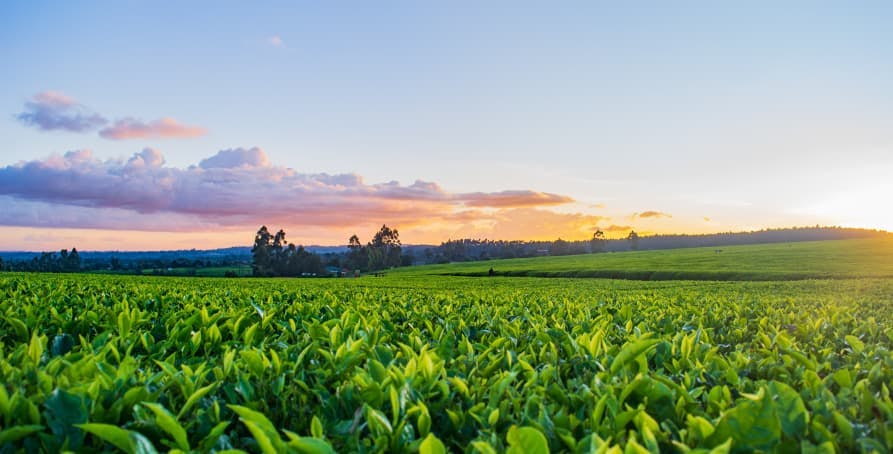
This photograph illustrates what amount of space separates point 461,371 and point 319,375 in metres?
0.74

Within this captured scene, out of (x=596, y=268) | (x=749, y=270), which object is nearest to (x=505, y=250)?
(x=596, y=268)

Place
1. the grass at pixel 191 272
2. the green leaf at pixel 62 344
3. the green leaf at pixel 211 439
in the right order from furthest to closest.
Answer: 1. the grass at pixel 191 272
2. the green leaf at pixel 62 344
3. the green leaf at pixel 211 439

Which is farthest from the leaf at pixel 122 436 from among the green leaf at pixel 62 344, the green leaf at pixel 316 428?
the green leaf at pixel 62 344

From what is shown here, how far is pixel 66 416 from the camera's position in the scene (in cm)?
186

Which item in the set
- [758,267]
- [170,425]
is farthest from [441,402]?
[758,267]

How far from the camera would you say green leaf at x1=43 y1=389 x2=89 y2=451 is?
1834mm

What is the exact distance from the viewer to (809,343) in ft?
14.0

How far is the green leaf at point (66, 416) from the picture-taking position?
1.83 metres

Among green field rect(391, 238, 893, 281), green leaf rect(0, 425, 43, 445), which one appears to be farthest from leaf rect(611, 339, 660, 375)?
green field rect(391, 238, 893, 281)

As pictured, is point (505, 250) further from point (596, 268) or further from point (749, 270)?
point (749, 270)

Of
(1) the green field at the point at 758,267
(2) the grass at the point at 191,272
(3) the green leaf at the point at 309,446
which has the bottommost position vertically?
(2) the grass at the point at 191,272

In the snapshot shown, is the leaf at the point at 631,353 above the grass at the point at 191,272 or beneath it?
above

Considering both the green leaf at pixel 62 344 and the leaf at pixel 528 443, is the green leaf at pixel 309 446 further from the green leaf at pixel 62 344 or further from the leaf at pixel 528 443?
the green leaf at pixel 62 344

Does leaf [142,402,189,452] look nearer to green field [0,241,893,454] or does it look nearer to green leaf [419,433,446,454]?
green field [0,241,893,454]
